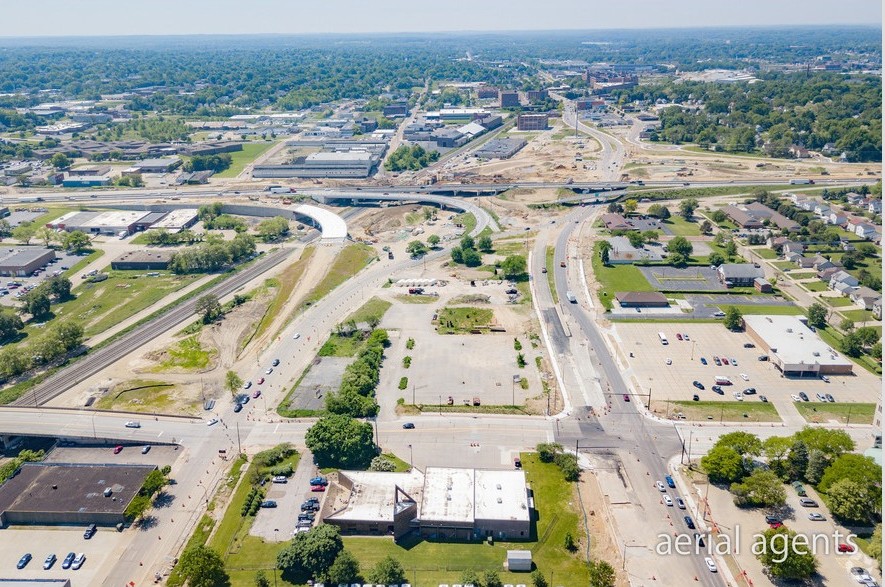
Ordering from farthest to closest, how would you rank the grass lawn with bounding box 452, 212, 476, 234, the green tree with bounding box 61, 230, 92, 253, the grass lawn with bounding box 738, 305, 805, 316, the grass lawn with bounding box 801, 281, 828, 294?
the grass lawn with bounding box 452, 212, 476, 234 < the green tree with bounding box 61, 230, 92, 253 < the grass lawn with bounding box 801, 281, 828, 294 < the grass lawn with bounding box 738, 305, 805, 316

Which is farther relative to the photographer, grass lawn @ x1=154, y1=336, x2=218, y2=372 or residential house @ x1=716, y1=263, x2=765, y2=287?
residential house @ x1=716, y1=263, x2=765, y2=287

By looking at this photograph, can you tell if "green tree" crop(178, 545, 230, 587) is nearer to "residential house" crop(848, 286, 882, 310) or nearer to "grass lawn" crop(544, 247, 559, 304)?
"grass lawn" crop(544, 247, 559, 304)

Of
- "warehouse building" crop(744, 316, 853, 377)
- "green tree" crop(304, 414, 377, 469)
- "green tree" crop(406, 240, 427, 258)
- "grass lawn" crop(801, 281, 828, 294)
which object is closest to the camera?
"green tree" crop(304, 414, 377, 469)

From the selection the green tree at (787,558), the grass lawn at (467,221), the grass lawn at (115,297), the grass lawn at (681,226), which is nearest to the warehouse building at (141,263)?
the grass lawn at (115,297)

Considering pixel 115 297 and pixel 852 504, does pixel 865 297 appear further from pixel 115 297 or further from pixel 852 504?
pixel 115 297

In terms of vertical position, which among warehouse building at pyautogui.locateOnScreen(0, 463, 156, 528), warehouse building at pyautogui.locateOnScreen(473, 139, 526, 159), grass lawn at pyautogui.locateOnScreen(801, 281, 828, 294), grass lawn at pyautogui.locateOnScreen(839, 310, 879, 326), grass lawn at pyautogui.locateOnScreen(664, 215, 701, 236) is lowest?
warehouse building at pyautogui.locateOnScreen(0, 463, 156, 528)

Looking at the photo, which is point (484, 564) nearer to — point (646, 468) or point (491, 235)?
point (646, 468)

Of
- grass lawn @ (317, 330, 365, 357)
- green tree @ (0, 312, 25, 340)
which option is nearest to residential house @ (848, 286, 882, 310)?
grass lawn @ (317, 330, 365, 357)
